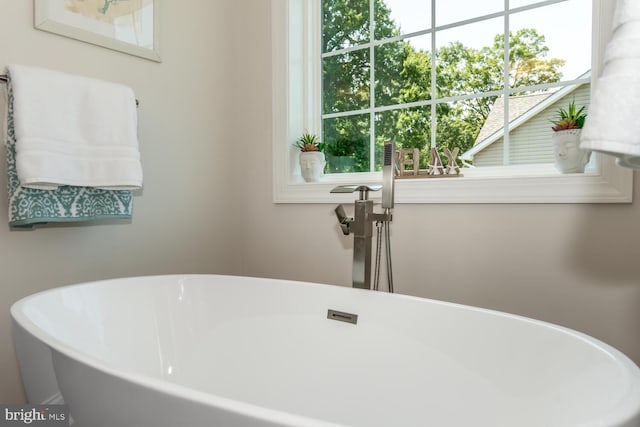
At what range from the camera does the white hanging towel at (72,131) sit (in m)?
1.31

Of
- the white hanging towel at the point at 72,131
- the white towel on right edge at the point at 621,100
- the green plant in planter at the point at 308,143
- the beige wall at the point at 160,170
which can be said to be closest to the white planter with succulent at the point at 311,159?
the green plant in planter at the point at 308,143

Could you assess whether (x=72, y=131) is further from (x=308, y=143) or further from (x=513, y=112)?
(x=513, y=112)

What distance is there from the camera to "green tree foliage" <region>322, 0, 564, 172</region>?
1620 millimetres

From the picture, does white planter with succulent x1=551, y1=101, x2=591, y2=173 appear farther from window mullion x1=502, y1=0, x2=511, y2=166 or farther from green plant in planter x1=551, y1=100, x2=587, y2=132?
window mullion x1=502, y1=0, x2=511, y2=166

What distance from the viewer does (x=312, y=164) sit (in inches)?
75.5

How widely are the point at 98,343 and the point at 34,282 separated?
0.36 metres

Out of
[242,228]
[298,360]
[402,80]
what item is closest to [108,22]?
[242,228]

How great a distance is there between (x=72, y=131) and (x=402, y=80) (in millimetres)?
1290

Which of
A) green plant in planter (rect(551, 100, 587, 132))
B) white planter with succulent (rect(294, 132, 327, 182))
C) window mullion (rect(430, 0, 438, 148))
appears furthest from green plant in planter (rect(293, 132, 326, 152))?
green plant in planter (rect(551, 100, 587, 132))

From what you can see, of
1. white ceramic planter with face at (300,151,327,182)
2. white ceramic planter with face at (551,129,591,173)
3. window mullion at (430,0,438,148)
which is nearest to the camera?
white ceramic planter with face at (551,129,591,173)

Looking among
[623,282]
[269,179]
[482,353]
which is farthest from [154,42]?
[623,282]

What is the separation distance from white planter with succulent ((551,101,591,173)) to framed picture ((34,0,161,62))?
1.54 m

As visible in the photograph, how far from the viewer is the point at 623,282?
4.05 ft

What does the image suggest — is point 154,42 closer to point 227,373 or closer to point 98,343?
point 98,343
